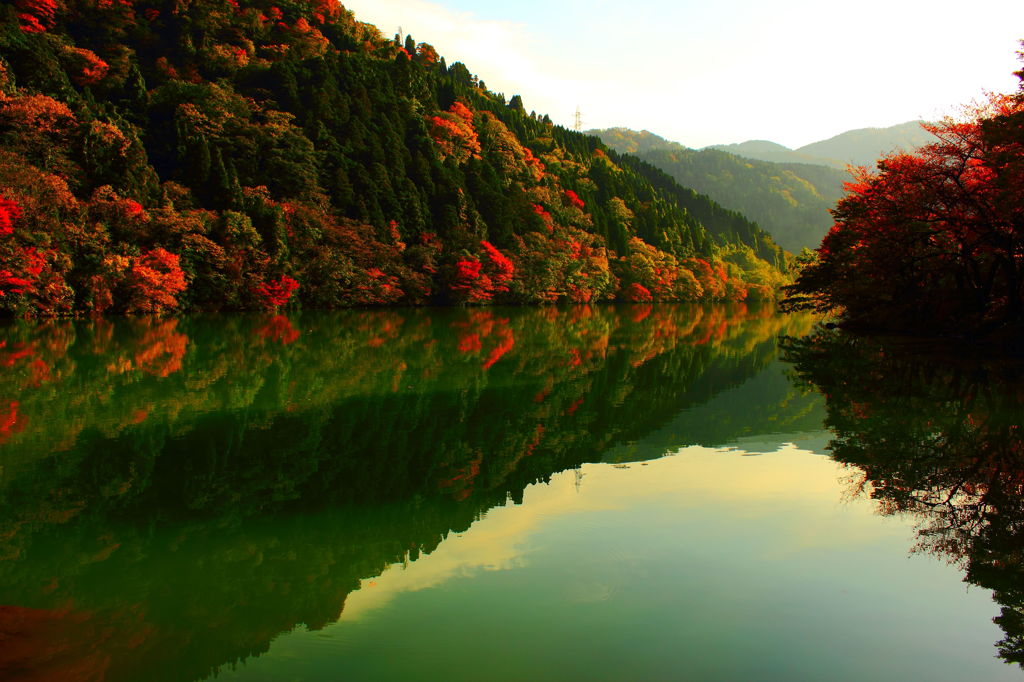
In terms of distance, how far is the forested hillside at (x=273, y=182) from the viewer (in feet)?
119

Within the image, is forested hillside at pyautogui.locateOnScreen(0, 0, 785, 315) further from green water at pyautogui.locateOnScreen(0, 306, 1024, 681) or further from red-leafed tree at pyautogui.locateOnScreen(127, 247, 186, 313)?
green water at pyautogui.locateOnScreen(0, 306, 1024, 681)

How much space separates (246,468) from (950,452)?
915 cm

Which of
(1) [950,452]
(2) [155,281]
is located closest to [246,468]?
(1) [950,452]

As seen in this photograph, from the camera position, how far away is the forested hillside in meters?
36.1

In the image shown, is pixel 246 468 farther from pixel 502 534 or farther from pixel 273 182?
pixel 273 182

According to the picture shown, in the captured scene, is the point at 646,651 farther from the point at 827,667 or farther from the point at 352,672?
the point at 352,672

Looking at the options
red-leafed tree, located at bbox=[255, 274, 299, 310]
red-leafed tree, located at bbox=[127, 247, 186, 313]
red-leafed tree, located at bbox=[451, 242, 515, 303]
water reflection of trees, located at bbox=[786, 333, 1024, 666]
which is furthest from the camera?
red-leafed tree, located at bbox=[451, 242, 515, 303]

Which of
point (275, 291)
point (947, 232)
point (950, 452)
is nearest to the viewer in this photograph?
point (950, 452)

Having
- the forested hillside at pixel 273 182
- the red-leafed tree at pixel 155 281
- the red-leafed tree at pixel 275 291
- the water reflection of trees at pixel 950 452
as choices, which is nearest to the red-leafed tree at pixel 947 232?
the water reflection of trees at pixel 950 452

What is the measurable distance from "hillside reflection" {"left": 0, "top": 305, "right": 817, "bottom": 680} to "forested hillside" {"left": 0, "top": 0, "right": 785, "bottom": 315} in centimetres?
1749

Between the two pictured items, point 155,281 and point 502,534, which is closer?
point 502,534

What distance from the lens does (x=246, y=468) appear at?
808 centimetres

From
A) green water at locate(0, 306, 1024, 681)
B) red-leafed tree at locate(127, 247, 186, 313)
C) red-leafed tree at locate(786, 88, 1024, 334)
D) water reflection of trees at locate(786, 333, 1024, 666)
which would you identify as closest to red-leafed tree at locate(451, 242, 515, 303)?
red-leafed tree at locate(127, 247, 186, 313)

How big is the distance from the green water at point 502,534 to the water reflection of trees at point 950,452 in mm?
46
